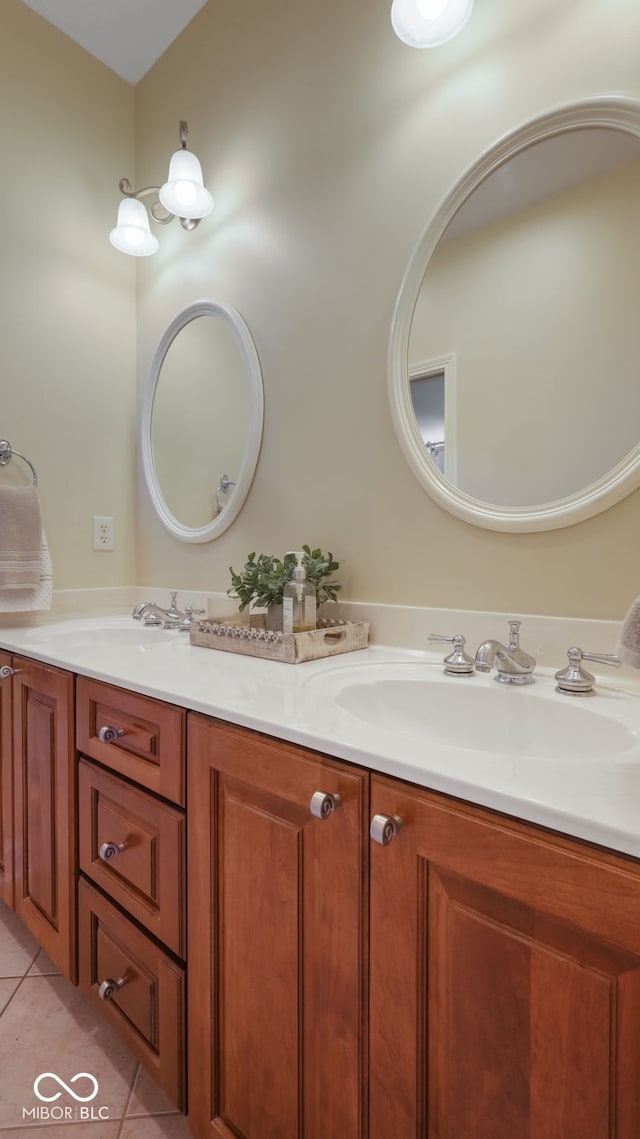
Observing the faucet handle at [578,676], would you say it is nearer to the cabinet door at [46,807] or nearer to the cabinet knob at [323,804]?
the cabinet knob at [323,804]

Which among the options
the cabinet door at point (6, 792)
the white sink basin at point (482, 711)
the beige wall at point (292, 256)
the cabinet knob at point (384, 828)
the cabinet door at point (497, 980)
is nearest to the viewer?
the cabinet door at point (497, 980)

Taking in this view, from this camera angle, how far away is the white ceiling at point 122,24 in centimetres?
162

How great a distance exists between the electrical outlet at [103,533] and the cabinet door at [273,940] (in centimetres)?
121

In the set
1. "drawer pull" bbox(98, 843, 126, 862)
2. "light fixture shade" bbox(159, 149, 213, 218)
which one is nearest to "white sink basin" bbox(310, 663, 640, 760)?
"drawer pull" bbox(98, 843, 126, 862)

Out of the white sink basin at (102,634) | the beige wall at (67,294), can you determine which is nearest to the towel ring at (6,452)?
the beige wall at (67,294)

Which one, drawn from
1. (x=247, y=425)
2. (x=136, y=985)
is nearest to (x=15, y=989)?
(x=136, y=985)

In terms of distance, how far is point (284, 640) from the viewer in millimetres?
1054

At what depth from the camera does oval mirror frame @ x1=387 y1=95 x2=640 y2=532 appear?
0.89 metres

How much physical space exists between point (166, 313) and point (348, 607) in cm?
125

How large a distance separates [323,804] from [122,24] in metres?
2.34

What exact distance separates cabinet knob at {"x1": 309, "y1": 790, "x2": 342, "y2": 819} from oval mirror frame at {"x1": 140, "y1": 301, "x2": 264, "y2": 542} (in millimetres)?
1042

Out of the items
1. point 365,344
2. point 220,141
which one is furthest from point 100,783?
point 220,141

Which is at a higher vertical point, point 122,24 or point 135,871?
point 122,24

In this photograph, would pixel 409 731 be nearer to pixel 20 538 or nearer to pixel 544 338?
pixel 544 338
